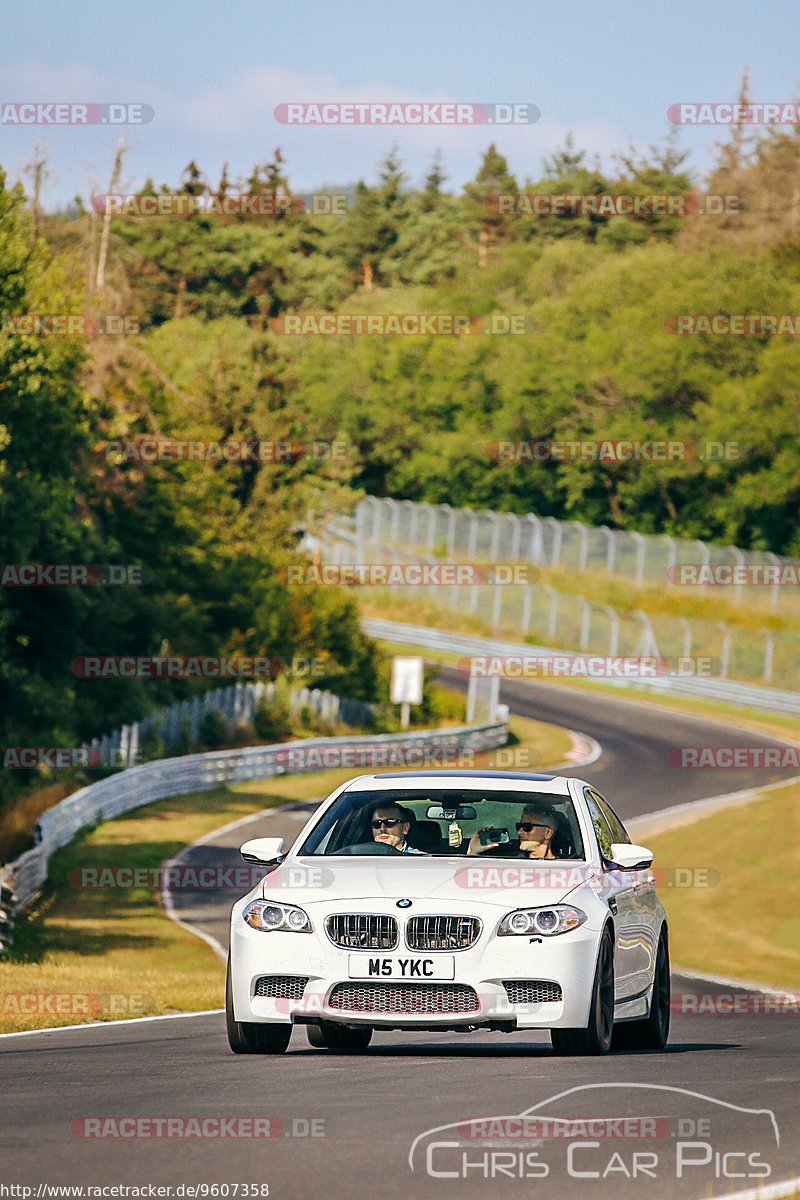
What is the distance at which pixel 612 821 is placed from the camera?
39.1ft

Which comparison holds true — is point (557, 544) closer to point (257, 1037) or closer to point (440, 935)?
point (257, 1037)

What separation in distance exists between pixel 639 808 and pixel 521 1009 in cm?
3151

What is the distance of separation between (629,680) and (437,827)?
57.7m

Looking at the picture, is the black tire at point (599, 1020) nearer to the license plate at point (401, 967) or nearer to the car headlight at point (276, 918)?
the license plate at point (401, 967)

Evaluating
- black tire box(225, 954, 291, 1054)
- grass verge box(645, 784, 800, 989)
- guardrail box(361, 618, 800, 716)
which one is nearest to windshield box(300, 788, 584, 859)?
black tire box(225, 954, 291, 1054)

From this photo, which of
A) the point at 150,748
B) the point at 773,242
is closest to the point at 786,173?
the point at 773,242

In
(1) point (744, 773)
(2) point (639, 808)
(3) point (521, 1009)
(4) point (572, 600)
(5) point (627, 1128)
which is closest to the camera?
(5) point (627, 1128)

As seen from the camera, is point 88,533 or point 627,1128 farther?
point 88,533

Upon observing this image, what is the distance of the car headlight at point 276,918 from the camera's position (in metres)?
9.83

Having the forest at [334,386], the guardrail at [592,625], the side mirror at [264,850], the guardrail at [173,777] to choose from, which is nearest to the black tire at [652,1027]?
the side mirror at [264,850]

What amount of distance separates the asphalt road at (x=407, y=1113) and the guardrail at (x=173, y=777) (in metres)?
12.3

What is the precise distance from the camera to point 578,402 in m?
92.4

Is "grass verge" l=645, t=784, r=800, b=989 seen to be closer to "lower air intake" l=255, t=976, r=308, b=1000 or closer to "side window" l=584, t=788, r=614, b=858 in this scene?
"side window" l=584, t=788, r=614, b=858

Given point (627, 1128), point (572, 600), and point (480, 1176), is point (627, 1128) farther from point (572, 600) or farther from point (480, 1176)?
point (572, 600)
